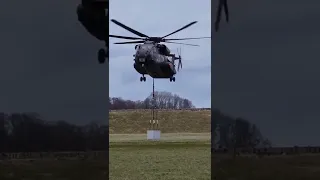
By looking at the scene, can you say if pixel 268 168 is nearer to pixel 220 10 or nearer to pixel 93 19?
pixel 220 10

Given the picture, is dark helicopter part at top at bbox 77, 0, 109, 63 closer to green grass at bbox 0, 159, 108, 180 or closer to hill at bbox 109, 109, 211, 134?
green grass at bbox 0, 159, 108, 180

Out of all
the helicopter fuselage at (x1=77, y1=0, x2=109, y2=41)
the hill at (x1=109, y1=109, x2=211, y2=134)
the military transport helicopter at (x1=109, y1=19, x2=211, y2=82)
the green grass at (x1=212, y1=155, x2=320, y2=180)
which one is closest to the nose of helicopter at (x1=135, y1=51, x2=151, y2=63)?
the military transport helicopter at (x1=109, y1=19, x2=211, y2=82)

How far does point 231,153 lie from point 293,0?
6.45 feet

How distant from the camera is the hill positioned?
43500mm

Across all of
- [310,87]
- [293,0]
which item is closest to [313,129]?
[310,87]

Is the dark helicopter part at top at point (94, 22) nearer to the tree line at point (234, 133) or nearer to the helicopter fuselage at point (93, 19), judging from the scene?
the helicopter fuselage at point (93, 19)

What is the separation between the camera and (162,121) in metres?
46.4

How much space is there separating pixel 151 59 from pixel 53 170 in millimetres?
17341

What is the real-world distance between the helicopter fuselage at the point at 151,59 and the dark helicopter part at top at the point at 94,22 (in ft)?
54.5

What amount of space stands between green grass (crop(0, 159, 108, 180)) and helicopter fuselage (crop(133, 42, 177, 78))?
16983mm

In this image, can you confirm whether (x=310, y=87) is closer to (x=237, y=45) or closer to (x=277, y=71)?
(x=277, y=71)

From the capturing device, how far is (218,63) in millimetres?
7188

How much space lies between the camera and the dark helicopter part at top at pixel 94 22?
23.8ft

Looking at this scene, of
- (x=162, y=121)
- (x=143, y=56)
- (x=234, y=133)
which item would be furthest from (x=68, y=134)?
(x=162, y=121)
